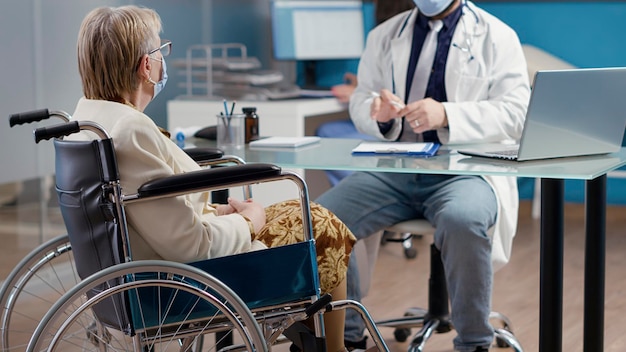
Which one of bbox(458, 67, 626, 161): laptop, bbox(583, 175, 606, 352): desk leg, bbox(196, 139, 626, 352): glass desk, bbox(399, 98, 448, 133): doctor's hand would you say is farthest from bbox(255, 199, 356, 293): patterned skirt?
bbox(583, 175, 606, 352): desk leg

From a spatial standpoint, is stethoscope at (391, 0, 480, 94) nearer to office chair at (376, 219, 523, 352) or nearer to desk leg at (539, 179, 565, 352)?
office chair at (376, 219, 523, 352)

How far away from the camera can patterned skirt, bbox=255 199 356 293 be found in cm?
209

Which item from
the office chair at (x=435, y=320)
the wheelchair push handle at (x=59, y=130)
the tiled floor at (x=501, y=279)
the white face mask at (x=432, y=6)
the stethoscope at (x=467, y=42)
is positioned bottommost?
the tiled floor at (x=501, y=279)

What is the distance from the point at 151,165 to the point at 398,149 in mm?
737

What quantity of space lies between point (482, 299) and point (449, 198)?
0.27 m

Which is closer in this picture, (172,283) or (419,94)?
(172,283)

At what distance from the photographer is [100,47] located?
6.24 ft

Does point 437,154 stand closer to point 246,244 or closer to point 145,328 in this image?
point 246,244

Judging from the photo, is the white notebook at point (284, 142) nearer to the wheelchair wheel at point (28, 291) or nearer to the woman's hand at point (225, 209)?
the woman's hand at point (225, 209)

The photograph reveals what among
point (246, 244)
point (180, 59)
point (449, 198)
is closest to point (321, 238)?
point (246, 244)

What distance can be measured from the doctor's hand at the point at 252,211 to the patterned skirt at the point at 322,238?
3 centimetres

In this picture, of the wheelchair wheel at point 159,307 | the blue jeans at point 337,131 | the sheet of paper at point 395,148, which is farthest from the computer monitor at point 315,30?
the wheelchair wheel at point 159,307

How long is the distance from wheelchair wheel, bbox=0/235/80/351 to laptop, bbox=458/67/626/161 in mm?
971

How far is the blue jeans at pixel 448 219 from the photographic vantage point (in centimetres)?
244
